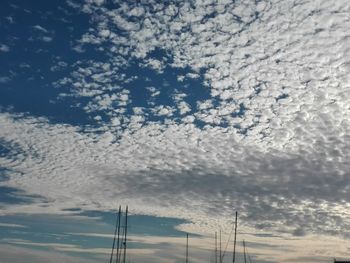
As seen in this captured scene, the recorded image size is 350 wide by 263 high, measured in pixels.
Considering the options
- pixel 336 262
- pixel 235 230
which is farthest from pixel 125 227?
pixel 336 262

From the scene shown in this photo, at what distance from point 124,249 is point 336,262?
46.4 meters

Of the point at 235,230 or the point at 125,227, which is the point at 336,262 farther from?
the point at 125,227

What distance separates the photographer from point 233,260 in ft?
280

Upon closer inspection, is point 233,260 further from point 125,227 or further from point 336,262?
point 336,262

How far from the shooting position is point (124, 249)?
8800 cm

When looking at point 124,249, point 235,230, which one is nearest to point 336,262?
point 235,230

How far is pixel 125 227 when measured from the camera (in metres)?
89.1

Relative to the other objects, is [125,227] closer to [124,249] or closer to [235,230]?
[124,249]

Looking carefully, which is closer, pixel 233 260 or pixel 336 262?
pixel 233 260

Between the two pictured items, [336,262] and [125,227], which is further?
[336,262]

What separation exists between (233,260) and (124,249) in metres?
17.4

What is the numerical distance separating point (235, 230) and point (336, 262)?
104 ft

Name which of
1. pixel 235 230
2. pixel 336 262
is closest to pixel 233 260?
pixel 235 230

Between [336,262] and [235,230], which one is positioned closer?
[235,230]
